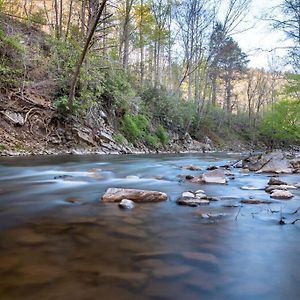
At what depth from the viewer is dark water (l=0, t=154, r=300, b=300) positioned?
1626mm

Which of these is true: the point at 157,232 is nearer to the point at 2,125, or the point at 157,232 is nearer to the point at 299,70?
the point at 2,125

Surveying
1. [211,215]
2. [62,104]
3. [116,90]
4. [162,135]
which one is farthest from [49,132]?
[211,215]

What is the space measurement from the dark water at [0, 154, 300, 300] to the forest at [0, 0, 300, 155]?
5924 millimetres

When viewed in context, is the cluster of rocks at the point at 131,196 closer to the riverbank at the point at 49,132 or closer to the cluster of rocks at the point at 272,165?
the cluster of rocks at the point at 272,165

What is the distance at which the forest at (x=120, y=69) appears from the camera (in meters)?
11.4

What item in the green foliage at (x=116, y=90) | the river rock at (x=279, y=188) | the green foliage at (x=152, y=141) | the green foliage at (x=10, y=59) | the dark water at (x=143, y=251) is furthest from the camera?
the green foliage at (x=152, y=141)

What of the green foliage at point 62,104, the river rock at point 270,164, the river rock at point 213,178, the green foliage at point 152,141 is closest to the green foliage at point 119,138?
the green foliage at point 152,141

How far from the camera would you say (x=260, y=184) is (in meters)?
5.35

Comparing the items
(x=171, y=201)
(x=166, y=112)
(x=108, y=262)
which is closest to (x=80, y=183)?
Answer: (x=171, y=201)

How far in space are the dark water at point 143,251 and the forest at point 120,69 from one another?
592 centimetres

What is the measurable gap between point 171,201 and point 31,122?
26.8 ft

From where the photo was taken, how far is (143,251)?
85.4 inches

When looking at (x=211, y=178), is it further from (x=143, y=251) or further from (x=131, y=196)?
(x=143, y=251)

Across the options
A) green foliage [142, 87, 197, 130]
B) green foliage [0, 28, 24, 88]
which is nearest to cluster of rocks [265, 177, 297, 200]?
green foliage [0, 28, 24, 88]
